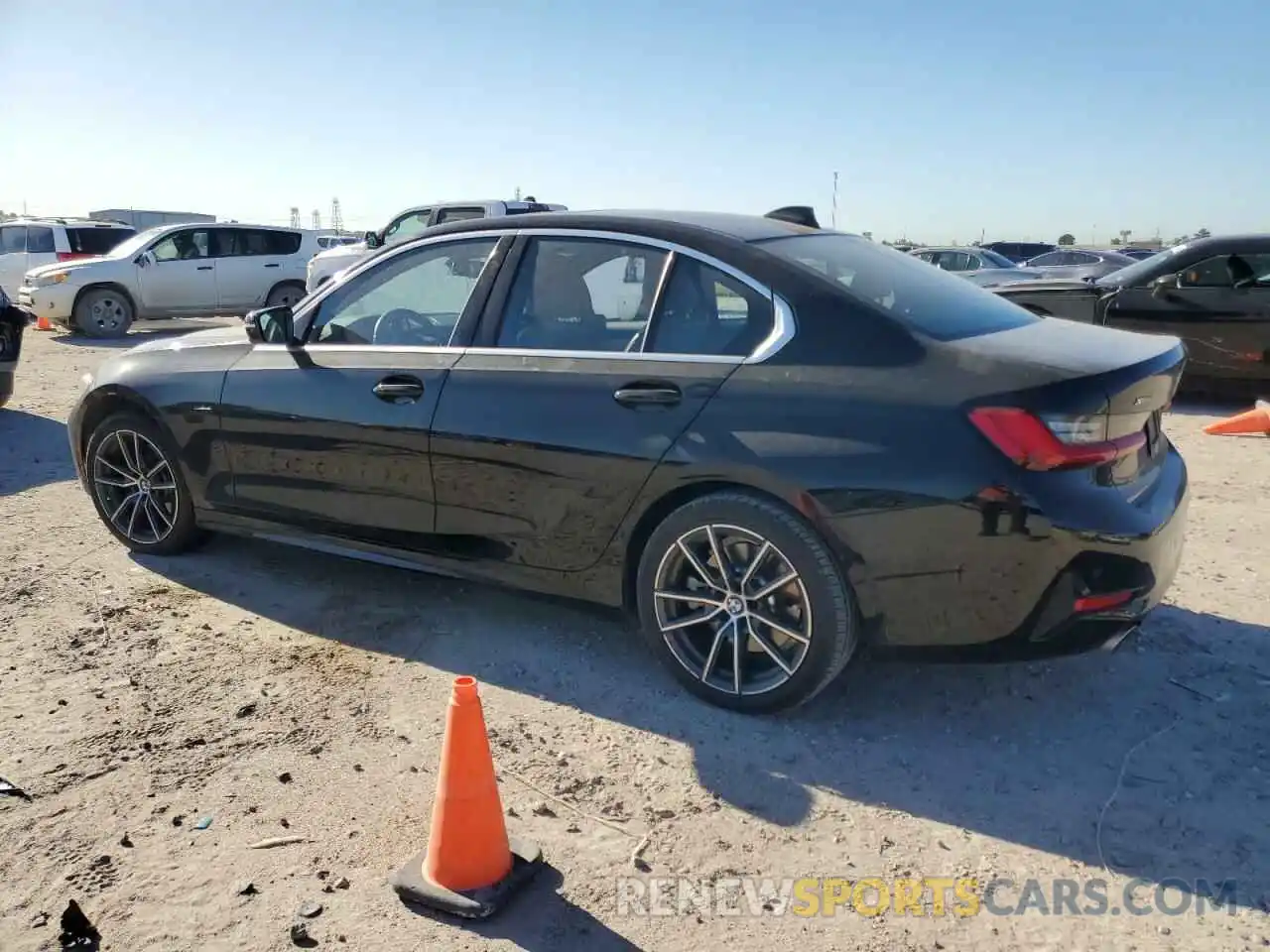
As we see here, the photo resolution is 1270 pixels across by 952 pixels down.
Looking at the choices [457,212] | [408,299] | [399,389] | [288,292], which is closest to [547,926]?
[399,389]

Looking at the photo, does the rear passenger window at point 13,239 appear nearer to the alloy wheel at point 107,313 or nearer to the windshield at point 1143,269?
the alloy wheel at point 107,313

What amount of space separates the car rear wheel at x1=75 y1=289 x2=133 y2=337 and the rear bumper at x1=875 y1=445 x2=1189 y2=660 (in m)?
15.7

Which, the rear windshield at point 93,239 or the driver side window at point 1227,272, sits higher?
the rear windshield at point 93,239

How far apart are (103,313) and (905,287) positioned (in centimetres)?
1535

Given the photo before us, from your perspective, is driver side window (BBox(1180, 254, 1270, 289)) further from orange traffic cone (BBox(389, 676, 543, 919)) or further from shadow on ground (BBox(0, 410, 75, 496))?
shadow on ground (BBox(0, 410, 75, 496))

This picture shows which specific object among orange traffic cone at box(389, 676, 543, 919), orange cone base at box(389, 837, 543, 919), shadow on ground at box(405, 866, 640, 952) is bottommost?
shadow on ground at box(405, 866, 640, 952)

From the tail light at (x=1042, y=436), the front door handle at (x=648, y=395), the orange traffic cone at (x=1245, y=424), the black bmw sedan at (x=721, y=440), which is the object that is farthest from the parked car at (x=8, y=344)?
the orange traffic cone at (x=1245, y=424)

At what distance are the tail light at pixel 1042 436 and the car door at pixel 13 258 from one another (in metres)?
19.4

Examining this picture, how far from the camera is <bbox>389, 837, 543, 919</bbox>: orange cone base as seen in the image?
2.48m

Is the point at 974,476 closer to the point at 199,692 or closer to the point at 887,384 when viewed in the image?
the point at 887,384

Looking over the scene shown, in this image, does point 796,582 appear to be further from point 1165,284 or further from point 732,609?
point 1165,284

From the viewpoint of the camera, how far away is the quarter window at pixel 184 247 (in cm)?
1611

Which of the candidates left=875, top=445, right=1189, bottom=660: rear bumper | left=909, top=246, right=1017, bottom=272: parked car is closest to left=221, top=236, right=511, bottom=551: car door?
left=875, top=445, right=1189, bottom=660: rear bumper

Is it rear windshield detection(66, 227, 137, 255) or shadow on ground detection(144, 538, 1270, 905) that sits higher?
rear windshield detection(66, 227, 137, 255)
